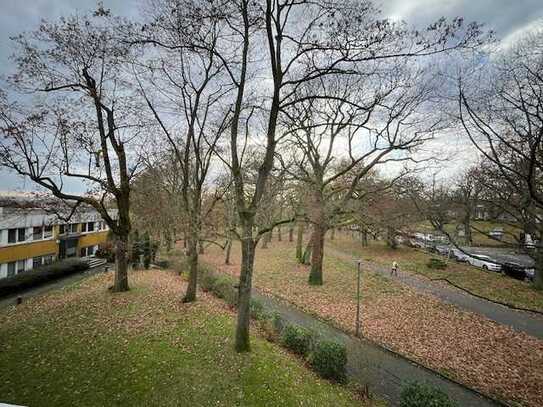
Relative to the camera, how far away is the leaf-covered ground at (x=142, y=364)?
631 centimetres

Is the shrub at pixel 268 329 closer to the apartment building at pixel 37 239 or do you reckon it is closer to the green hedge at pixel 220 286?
the green hedge at pixel 220 286

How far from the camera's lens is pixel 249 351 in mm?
8312

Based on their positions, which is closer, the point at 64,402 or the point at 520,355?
the point at 64,402

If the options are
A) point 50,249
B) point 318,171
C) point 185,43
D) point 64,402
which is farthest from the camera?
point 50,249

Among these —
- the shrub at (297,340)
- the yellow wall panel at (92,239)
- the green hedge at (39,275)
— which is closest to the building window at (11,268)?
the green hedge at (39,275)

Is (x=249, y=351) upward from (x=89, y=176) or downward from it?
downward

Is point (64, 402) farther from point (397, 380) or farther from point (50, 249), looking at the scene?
point (50, 249)

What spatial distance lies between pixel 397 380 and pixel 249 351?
459 centimetres

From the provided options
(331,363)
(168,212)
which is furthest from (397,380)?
(168,212)

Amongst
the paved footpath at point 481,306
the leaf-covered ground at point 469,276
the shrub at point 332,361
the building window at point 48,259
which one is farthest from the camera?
the building window at point 48,259

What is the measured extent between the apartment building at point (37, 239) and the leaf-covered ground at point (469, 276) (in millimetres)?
24913

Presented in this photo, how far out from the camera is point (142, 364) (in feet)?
24.0

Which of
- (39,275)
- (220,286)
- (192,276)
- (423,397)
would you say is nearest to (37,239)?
(39,275)

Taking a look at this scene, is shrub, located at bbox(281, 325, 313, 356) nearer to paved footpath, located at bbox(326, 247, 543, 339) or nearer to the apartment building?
paved footpath, located at bbox(326, 247, 543, 339)
